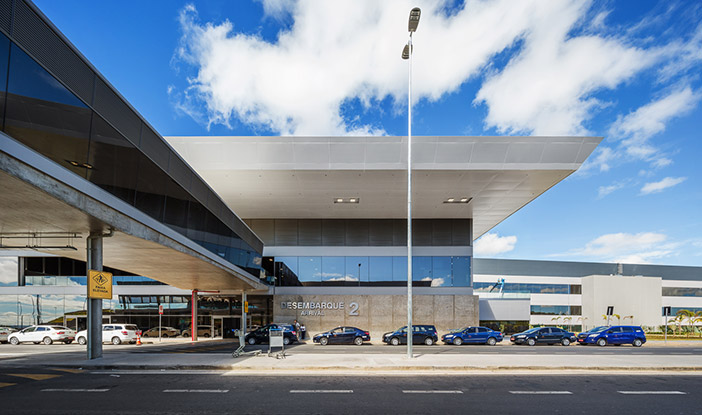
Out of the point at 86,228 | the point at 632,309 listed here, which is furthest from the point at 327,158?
the point at 632,309

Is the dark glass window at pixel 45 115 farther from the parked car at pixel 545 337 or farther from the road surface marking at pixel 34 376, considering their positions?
the parked car at pixel 545 337

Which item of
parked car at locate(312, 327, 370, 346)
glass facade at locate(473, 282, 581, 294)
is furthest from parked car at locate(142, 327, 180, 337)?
glass facade at locate(473, 282, 581, 294)

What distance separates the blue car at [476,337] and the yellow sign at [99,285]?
21739 mm

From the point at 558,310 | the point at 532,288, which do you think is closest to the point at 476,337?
the point at 532,288

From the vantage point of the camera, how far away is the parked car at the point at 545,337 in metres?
28.7

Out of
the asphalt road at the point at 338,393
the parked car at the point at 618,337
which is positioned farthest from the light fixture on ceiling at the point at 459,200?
the asphalt road at the point at 338,393

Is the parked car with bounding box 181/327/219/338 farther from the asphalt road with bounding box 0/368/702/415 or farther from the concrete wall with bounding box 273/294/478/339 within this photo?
the asphalt road with bounding box 0/368/702/415

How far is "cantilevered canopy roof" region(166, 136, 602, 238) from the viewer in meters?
23.6

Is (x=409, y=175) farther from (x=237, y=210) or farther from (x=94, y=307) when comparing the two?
(x=237, y=210)

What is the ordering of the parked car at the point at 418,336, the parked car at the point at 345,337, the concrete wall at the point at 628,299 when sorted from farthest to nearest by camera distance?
the concrete wall at the point at 628,299 < the parked car at the point at 345,337 < the parked car at the point at 418,336

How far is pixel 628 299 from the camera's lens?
1962 inches

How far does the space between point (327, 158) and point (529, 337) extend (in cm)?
1807

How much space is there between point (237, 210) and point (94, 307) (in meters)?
19.8

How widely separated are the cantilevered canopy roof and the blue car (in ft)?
31.8
